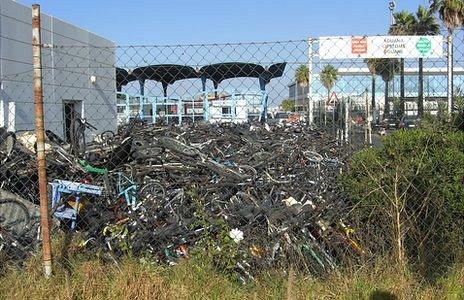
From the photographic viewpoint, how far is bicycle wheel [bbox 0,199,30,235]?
5.46 metres

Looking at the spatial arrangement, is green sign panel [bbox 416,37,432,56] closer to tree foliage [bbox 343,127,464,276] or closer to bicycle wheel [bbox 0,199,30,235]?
tree foliage [bbox 343,127,464,276]

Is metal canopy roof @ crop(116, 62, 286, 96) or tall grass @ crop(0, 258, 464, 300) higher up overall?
metal canopy roof @ crop(116, 62, 286, 96)

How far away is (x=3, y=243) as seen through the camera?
498cm

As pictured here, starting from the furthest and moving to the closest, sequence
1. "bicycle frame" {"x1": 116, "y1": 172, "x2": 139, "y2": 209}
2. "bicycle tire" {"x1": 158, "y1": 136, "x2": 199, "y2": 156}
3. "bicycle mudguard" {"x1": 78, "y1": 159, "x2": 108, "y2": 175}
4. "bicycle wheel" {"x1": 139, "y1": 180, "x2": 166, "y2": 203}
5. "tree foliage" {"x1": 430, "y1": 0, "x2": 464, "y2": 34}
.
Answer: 1. "tree foliage" {"x1": 430, "y1": 0, "x2": 464, "y2": 34}
2. "bicycle tire" {"x1": 158, "y1": 136, "x2": 199, "y2": 156}
3. "bicycle mudguard" {"x1": 78, "y1": 159, "x2": 108, "y2": 175}
4. "bicycle frame" {"x1": 116, "y1": 172, "x2": 139, "y2": 209}
5. "bicycle wheel" {"x1": 139, "y1": 180, "x2": 166, "y2": 203}

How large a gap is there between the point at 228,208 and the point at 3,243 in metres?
2.02

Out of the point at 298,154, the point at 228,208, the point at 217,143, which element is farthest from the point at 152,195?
the point at 217,143

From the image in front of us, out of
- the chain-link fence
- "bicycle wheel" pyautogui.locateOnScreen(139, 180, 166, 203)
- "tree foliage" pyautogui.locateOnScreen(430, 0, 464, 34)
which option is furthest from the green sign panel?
"tree foliage" pyautogui.locateOnScreen(430, 0, 464, 34)

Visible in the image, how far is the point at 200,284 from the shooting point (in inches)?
171

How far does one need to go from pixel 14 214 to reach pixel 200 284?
2316 mm

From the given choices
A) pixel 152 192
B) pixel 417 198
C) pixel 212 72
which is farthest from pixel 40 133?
pixel 417 198

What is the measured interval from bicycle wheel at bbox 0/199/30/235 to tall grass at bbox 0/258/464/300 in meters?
0.97

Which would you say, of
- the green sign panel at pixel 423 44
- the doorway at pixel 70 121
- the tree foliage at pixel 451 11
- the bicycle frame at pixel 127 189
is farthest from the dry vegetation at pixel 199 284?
the tree foliage at pixel 451 11

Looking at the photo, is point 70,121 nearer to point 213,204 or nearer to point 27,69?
point 27,69

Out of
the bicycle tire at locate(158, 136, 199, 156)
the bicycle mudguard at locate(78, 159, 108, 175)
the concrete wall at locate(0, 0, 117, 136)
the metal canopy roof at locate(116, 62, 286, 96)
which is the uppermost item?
the concrete wall at locate(0, 0, 117, 136)
